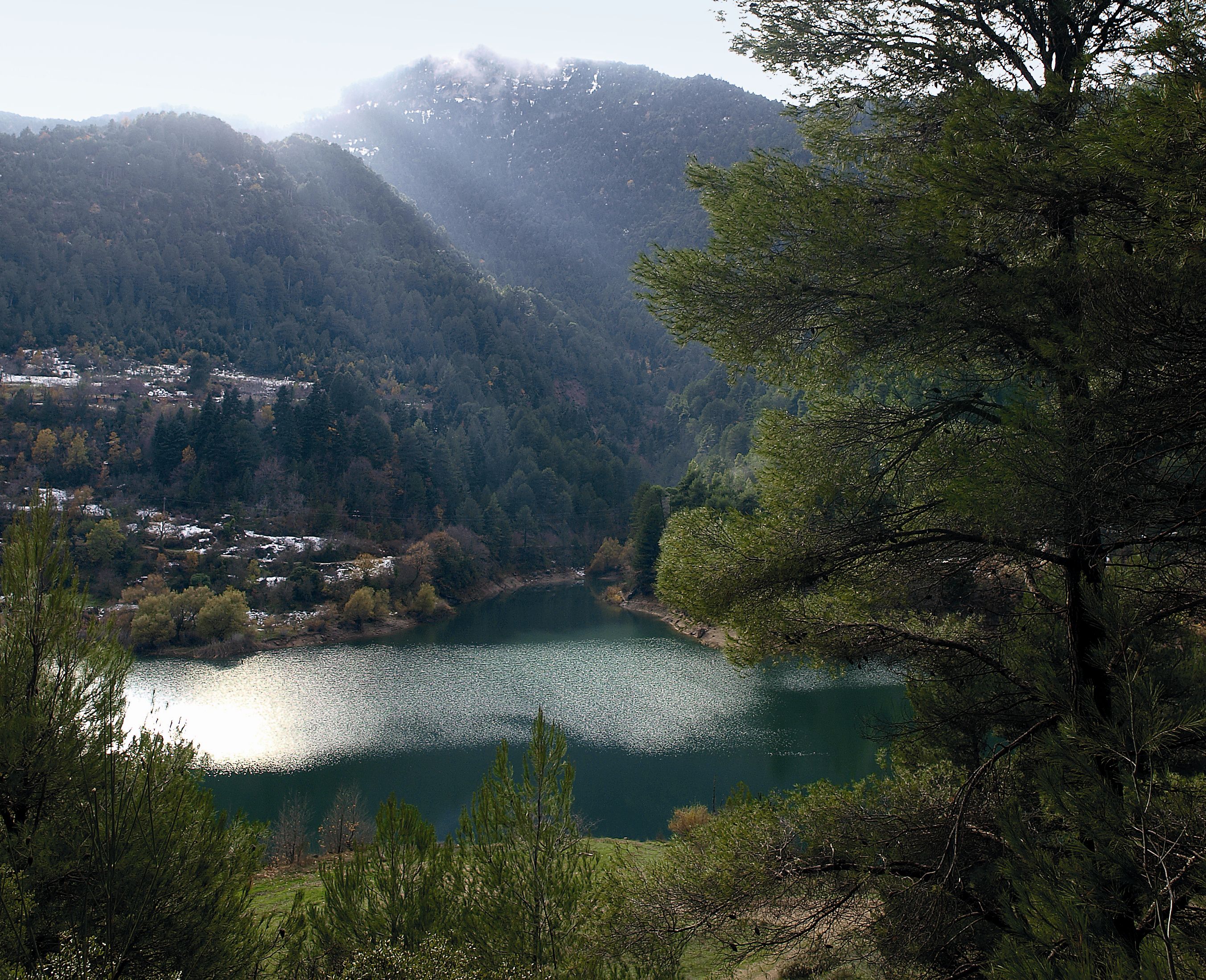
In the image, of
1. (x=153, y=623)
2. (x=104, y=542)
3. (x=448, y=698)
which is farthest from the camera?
(x=104, y=542)

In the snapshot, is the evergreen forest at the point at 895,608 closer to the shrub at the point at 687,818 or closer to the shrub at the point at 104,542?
the shrub at the point at 687,818

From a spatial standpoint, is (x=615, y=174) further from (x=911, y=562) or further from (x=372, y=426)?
(x=911, y=562)

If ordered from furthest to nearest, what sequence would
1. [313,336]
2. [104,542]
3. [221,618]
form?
[313,336] → [104,542] → [221,618]

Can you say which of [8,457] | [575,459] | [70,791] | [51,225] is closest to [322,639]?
[8,457]

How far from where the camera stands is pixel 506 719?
23.4 meters

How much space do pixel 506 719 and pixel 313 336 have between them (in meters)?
77.9

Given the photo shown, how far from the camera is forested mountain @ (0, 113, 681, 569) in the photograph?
55.8 m

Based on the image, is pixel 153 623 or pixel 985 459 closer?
pixel 985 459

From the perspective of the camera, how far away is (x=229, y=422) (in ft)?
176

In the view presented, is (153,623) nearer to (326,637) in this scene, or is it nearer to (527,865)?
(326,637)

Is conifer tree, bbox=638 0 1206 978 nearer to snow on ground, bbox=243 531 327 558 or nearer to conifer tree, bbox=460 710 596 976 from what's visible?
conifer tree, bbox=460 710 596 976

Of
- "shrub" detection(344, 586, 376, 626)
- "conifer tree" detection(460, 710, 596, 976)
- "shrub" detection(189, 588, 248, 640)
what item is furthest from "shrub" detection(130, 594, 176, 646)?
"conifer tree" detection(460, 710, 596, 976)

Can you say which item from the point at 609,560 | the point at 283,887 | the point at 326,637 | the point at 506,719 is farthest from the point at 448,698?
the point at 609,560

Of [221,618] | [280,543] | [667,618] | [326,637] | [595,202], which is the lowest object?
[326,637]
